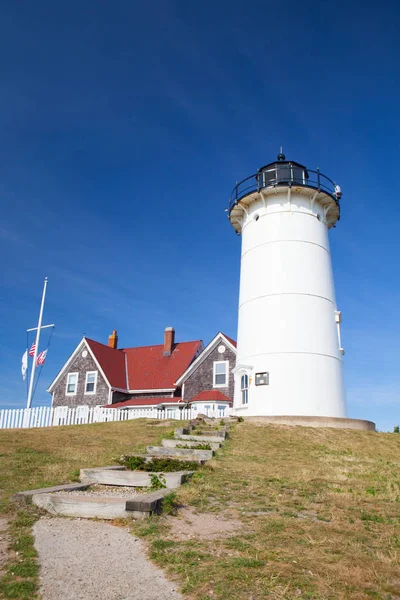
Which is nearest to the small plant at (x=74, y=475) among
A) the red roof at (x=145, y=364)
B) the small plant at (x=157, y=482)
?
the small plant at (x=157, y=482)

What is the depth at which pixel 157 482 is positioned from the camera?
8.95 meters

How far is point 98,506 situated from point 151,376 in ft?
88.3

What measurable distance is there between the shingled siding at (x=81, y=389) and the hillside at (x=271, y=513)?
1699cm

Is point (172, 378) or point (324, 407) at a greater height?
point (172, 378)

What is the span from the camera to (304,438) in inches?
690

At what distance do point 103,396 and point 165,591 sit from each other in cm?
2980

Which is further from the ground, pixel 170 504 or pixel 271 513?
pixel 170 504

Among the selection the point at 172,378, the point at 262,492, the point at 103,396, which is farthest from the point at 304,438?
the point at 103,396

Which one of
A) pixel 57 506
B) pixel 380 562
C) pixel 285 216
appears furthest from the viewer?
pixel 285 216

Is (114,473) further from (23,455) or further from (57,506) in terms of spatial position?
(23,455)

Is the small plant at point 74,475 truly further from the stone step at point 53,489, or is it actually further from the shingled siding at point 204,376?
the shingled siding at point 204,376

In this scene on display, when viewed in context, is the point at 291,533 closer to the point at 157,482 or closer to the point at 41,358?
the point at 157,482

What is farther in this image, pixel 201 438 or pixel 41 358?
pixel 41 358

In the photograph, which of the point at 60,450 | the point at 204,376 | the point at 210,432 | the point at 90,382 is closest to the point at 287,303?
the point at 210,432
